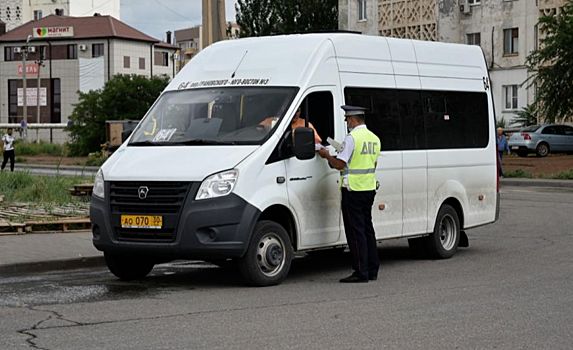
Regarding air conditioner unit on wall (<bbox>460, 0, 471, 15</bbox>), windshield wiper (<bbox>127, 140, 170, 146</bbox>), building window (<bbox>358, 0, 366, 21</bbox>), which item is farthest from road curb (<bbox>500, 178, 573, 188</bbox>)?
building window (<bbox>358, 0, 366, 21</bbox>)

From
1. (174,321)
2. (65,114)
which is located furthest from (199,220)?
(65,114)

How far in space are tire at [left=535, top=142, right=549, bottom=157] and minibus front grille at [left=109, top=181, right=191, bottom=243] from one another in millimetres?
41625

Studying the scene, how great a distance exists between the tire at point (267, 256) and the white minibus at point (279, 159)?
13mm

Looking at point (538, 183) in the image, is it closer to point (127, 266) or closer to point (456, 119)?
point (456, 119)

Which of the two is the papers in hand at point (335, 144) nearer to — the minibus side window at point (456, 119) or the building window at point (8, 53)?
the minibus side window at point (456, 119)

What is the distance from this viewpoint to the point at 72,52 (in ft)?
380

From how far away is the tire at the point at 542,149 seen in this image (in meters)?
51.1

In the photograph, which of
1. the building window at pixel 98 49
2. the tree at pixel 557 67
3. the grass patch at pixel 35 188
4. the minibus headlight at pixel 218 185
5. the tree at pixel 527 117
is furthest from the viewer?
the building window at pixel 98 49

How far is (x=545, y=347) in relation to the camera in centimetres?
798

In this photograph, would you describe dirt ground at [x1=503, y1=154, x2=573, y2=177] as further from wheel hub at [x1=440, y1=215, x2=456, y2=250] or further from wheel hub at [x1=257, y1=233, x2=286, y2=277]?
wheel hub at [x1=257, y1=233, x2=286, y2=277]

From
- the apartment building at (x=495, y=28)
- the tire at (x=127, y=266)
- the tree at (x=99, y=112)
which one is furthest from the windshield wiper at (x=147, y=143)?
the tree at (x=99, y=112)

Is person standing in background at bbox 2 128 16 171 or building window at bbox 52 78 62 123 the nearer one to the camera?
person standing in background at bbox 2 128 16 171

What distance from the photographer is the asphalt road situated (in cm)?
820

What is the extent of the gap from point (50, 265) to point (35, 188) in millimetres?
8507
